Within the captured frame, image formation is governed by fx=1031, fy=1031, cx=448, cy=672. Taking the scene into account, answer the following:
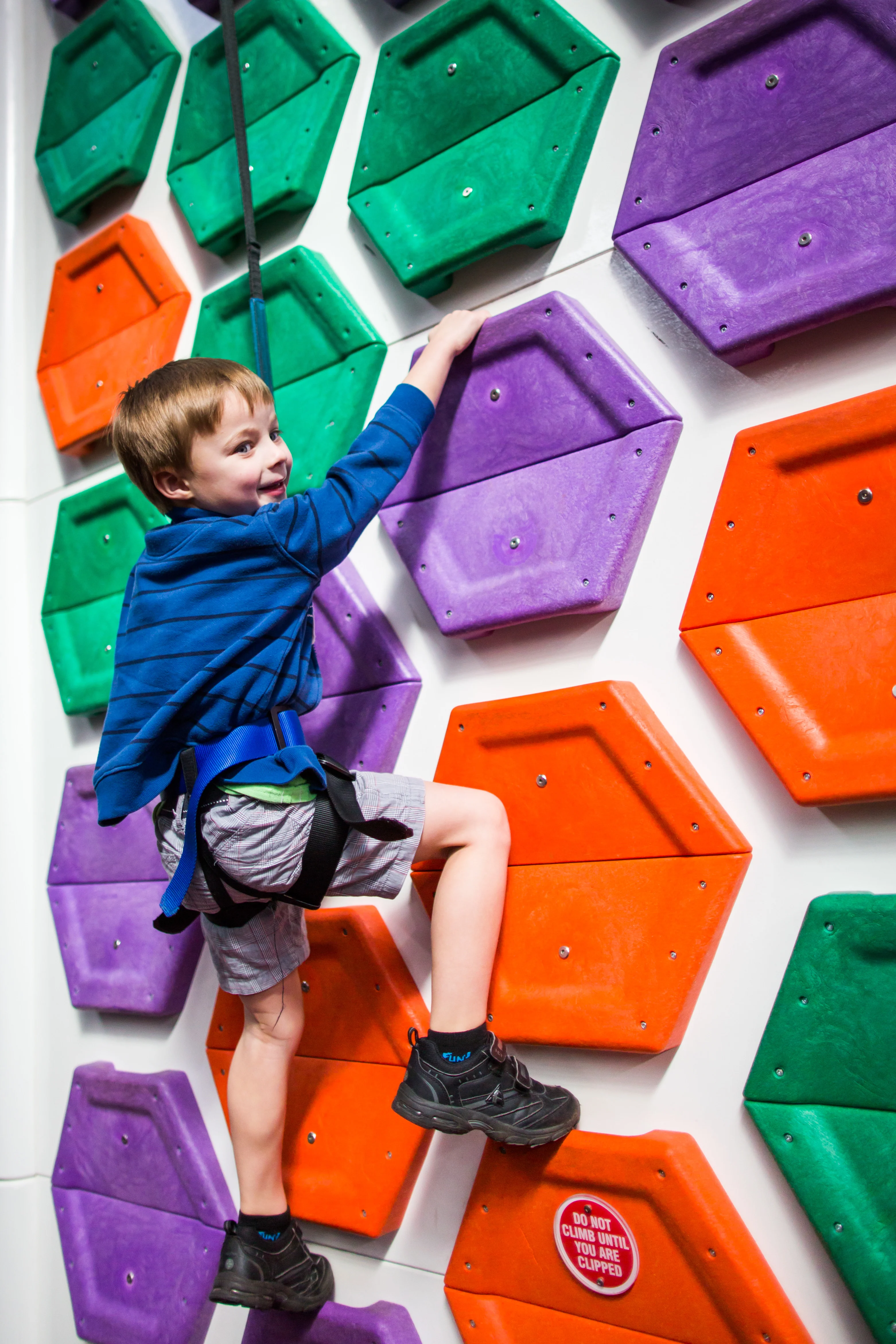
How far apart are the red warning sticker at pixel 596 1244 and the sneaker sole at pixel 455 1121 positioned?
11 cm

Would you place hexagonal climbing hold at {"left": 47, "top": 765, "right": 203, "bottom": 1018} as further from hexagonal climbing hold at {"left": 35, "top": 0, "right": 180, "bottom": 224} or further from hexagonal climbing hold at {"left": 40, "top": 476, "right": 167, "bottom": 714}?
hexagonal climbing hold at {"left": 35, "top": 0, "right": 180, "bottom": 224}

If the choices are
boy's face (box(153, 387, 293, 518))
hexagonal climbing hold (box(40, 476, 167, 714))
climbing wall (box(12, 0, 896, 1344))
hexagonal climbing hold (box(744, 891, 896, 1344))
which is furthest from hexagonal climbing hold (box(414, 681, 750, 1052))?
hexagonal climbing hold (box(40, 476, 167, 714))

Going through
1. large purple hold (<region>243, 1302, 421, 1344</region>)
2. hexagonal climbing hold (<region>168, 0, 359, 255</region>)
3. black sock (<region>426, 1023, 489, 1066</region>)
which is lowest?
large purple hold (<region>243, 1302, 421, 1344</region>)

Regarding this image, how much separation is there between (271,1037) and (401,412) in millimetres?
831

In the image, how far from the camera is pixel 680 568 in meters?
1.23

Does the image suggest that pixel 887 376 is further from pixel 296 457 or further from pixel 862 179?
pixel 296 457

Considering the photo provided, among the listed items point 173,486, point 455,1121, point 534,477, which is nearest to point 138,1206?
point 455,1121

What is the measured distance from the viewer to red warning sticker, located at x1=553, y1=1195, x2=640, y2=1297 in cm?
116

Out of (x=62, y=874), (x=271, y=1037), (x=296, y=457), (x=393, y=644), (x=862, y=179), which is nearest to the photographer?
(x=862, y=179)

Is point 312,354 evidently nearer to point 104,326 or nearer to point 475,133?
point 475,133

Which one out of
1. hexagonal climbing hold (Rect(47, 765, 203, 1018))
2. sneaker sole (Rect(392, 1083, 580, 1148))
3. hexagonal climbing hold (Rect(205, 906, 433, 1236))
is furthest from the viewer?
hexagonal climbing hold (Rect(47, 765, 203, 1018))

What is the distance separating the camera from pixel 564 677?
1316 millimetres

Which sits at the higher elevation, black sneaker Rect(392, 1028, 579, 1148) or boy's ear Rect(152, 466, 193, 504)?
boy's ear Rect(152, 466, 193, 504)

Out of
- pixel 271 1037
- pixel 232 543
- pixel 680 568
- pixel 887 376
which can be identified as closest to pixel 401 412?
pixel 232 543
